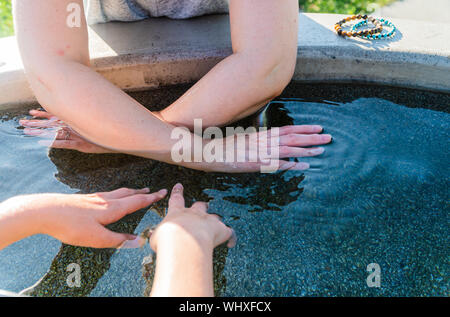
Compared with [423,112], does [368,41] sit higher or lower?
higher

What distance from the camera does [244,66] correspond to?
1.40 m

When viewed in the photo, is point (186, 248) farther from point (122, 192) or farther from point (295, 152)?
point (295, 152)

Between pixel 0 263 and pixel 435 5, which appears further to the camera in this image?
pixel 435 5

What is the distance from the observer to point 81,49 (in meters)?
1.39

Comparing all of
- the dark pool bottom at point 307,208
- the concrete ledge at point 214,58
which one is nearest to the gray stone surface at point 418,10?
the concrete ledge at point 214,58

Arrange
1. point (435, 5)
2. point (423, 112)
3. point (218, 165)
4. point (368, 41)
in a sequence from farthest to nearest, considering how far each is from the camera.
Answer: point (435, 5) < point (368, 41) < point (423, 112) < point (218, 165)

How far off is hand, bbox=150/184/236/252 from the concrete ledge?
0.75 m

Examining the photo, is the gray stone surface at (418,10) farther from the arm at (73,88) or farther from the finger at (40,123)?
the finger at (40,123)

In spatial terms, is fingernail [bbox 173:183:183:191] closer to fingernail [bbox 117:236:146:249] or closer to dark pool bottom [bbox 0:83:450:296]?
dark pool bottom [bbox 0:83:450:296]

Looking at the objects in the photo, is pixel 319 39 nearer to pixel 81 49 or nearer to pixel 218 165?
pixel 218 165

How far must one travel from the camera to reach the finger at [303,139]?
142cm
